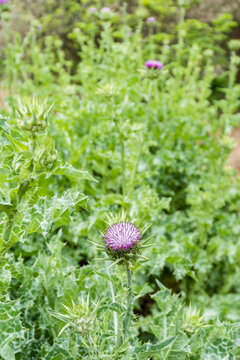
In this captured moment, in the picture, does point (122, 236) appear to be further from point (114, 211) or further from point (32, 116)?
point (114, 211)

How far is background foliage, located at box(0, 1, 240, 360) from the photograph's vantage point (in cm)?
121

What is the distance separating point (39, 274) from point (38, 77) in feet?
11.0

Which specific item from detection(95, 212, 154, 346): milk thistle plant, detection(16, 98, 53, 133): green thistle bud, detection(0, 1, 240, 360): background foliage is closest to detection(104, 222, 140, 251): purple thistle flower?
detection(95, 212, 154, 346): milk thistle plant

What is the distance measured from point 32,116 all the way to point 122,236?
18.9 inches

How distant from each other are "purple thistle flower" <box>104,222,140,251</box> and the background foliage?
0.38ft

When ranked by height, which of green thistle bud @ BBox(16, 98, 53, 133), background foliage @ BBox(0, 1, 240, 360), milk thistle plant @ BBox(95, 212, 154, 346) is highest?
green thistle bud @ BBox(16, 98, 53, 133)

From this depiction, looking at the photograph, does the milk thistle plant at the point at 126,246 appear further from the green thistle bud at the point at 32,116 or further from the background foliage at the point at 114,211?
the green thistle bud at the point at 32,116

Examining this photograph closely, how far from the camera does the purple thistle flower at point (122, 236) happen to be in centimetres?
125

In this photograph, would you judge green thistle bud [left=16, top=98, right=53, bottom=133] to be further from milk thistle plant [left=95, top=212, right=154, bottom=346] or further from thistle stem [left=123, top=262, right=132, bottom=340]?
thistle stem [left=123, top=262, right=132, bottom=340]

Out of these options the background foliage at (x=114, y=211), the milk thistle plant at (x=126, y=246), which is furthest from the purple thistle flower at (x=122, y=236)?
the background foliage at (x=114, y=211)

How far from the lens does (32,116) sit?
3.58ft

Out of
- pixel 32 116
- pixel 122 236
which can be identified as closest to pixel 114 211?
pixel 122 236

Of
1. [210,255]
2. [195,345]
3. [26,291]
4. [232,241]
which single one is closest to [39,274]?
[26,291]

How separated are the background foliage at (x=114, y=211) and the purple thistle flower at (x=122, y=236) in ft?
0.38
